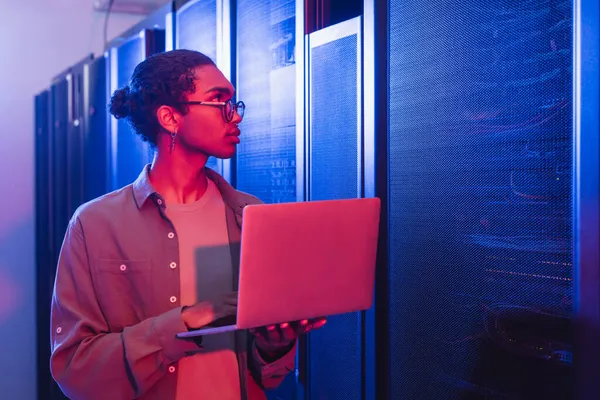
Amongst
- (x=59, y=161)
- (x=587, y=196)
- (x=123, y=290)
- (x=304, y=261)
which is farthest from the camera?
(x=59, y=161)

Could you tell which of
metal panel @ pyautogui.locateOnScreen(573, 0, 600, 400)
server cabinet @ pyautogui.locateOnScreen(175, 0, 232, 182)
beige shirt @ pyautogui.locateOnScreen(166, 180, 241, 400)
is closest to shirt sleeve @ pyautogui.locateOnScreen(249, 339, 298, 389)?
beige shirt @ pyautogui.locateOnScreen(166, 180, 241, 400)

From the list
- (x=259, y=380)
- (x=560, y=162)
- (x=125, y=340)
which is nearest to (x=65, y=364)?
(x=125, y=340)

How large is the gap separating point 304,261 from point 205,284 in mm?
368

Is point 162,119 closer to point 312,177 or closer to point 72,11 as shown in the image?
point 312,177

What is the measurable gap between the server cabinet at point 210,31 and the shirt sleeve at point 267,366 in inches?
30.5

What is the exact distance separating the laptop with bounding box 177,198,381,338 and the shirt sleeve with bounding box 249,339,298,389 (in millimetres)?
256

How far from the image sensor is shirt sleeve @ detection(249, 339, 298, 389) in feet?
4.48

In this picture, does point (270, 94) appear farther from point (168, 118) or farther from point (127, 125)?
point (127, 125)

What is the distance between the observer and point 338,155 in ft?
4.83

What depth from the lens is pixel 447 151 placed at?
117 centimetres

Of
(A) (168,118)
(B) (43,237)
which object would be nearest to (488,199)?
(A) (168,118)

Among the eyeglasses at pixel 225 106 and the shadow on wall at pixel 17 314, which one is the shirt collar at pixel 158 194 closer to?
the eyeglasses at pixel 225 106

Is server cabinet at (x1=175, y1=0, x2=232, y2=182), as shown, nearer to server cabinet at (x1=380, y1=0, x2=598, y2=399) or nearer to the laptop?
server cabinet at (x1=380, y1=0, x2=598, y2=399)

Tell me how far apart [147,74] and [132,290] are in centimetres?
54
